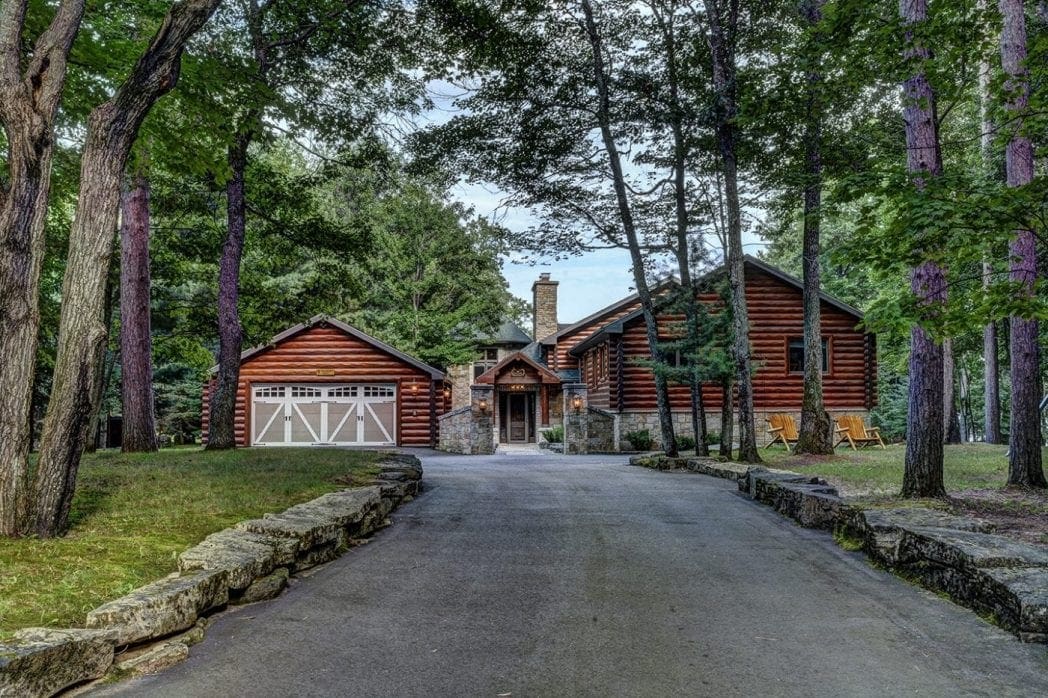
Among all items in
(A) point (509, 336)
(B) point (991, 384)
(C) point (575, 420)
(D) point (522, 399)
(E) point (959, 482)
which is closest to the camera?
(E) point (959, 482)

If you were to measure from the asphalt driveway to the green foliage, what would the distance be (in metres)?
17.4

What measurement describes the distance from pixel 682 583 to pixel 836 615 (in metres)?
1.07

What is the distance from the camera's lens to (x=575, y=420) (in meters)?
24.5

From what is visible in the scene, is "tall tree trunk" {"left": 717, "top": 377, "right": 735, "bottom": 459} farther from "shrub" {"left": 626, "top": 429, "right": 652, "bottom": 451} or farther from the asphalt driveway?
the asphalt driveway

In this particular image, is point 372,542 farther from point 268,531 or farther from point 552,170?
point 552,170

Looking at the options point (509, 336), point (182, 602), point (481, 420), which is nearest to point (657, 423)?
point (481, 420)

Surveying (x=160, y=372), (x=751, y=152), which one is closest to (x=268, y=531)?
(x=751, y=152)

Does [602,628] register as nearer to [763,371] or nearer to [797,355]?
[763,371]

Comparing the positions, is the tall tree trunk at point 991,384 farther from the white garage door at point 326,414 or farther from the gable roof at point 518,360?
the white garage door at point 326,414

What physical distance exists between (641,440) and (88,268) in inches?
819

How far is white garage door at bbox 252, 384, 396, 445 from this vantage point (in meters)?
27.5

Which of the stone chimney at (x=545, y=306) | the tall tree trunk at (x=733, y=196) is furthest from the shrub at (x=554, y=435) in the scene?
the tall tree trunk at (x=733, y=196)

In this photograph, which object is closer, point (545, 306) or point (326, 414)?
point (326, 414)

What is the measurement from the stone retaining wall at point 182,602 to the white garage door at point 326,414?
68.6 ft
